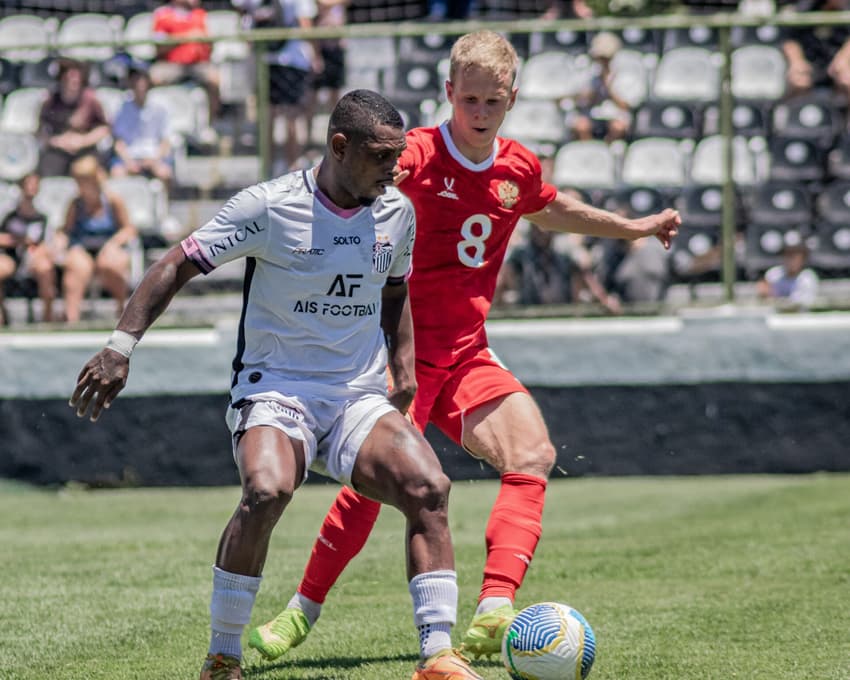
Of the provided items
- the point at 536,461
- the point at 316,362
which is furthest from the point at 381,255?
the point at 536,461

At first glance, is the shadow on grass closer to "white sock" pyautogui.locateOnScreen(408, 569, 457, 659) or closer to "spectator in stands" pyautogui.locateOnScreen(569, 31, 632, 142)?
"white sock" pyautogui.locateOnScreen(408, 569, 457, 659)

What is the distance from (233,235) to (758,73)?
7946 mm

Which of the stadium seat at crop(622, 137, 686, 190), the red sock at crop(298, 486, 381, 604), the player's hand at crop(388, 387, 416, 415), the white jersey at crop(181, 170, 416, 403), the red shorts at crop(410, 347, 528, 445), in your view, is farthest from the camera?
the stadium seat at crop(622, 137, 686, 190)

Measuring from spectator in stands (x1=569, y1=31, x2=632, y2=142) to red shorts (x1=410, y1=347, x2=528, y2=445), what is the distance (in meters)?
5.97

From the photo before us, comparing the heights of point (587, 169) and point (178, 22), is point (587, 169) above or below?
below

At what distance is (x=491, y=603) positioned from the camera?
5.68 m

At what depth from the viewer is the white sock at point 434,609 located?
5.00 m

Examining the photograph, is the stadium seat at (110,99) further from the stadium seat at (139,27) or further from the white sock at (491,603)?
the white sock at (491,603)

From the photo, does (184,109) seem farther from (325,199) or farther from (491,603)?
(491,603)

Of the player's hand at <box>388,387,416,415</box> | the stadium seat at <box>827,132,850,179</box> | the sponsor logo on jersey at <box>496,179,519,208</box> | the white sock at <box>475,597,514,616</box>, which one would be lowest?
the white sock at <box>475,597,514,616</box>

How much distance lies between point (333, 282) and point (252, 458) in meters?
0.75

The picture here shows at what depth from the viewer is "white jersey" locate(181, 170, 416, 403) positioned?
208 inches

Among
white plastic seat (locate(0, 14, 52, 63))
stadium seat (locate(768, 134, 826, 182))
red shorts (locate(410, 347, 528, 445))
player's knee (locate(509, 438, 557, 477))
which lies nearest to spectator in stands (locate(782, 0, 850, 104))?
stadium seat (locate(768, 134, 826, 182))

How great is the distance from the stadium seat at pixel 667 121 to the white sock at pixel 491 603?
7004 millimetres
